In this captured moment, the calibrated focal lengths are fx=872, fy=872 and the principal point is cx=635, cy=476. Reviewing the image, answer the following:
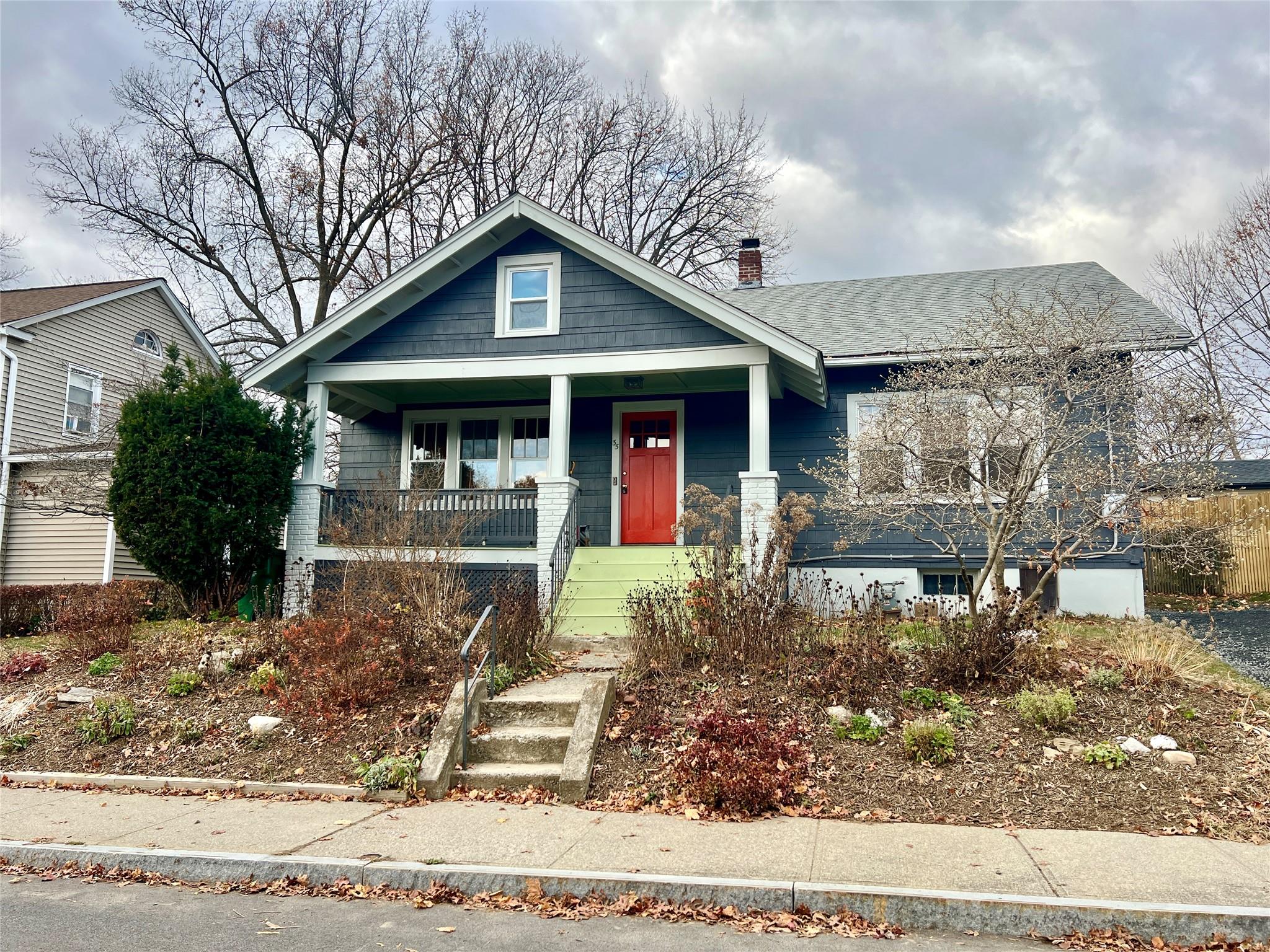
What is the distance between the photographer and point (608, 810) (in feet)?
20.8

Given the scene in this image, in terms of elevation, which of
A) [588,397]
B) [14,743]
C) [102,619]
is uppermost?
[588,397]

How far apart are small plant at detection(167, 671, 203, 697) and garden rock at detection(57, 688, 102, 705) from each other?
2.81 feet

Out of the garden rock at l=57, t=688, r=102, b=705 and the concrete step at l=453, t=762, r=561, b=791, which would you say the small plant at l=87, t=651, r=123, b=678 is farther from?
the concrete step at l=453, t=762, r=561, b=791

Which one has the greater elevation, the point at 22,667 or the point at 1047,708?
the point at 1047,708

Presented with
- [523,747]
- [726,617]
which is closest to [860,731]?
[726,617]

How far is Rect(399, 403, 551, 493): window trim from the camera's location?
15.2 meters

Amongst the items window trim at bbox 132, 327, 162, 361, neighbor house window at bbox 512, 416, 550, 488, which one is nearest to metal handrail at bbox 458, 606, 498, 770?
neighbor house window at bbox 512, 416, 550, 488

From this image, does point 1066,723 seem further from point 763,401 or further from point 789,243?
point 789,243

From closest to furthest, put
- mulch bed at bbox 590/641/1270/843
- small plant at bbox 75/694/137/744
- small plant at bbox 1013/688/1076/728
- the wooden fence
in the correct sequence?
mulch bed at bbox 590/641/1270/843 < small plant at bbox 1013/688/1076/728 < small plant at bbox 75/694/137/744 < the wooden fence

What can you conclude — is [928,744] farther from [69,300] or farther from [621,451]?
[69,300]

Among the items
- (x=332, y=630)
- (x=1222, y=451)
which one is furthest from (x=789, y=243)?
(x=332, y=630)

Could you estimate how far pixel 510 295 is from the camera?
532 inches

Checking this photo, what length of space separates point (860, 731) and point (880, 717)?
0.31 meters

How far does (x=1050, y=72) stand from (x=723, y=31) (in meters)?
5.47
